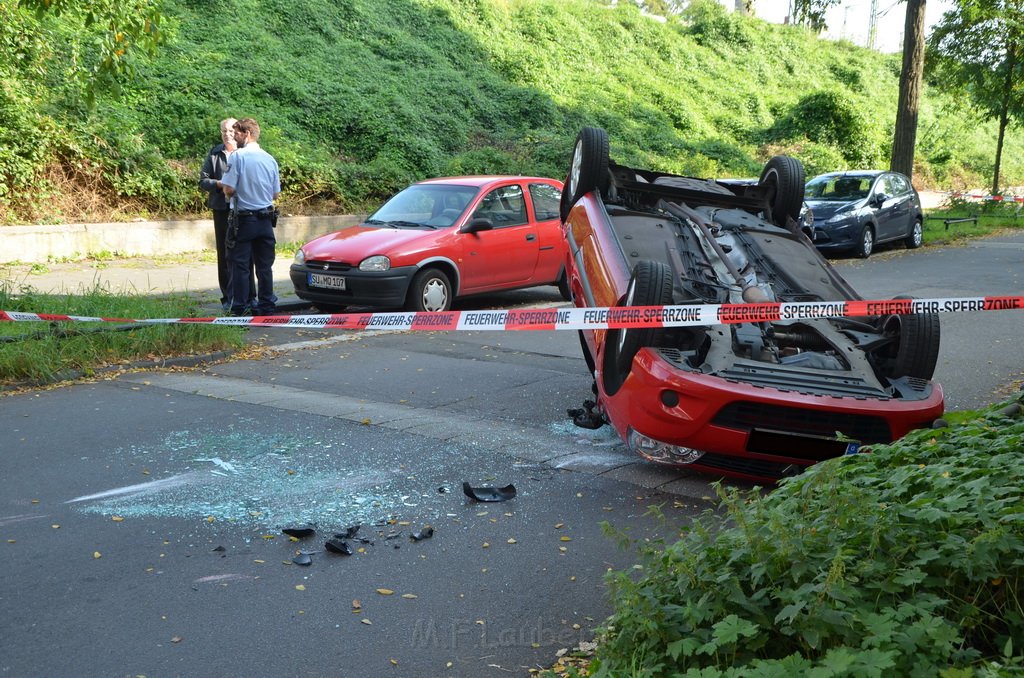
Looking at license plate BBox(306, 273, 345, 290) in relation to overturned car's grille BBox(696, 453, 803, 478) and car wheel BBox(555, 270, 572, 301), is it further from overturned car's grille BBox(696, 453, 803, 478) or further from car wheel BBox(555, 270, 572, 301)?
overturned car's grille BBox(696, 453, 803, 478)

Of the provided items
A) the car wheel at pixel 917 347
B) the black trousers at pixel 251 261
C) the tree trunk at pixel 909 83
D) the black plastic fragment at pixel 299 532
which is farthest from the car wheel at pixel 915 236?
the black plastic fragment at pixel 299 532

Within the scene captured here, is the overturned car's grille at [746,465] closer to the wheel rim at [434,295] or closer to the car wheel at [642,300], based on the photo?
the car wheel at [642,300]

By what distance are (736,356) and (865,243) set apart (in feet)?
46.6

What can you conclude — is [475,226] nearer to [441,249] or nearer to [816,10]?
[441,249]

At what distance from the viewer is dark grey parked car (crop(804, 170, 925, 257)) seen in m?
18.5

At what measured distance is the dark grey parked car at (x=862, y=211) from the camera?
18.5 metres

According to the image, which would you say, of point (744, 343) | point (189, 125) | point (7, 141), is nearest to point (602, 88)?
point (189, 125)

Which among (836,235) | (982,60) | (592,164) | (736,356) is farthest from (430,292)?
(982,60)

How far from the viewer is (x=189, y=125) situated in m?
18.6

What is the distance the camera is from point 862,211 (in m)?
18.8

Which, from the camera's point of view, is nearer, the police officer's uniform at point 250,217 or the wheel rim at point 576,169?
the wheel rim at point 576,169

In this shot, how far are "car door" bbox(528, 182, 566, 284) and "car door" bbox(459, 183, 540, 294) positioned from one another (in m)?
0.09

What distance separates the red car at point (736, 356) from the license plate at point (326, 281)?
4.19m

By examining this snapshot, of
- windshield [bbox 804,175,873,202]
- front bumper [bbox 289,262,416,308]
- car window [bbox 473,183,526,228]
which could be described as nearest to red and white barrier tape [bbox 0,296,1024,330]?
front bumper [bbox 289,262,416,308]
